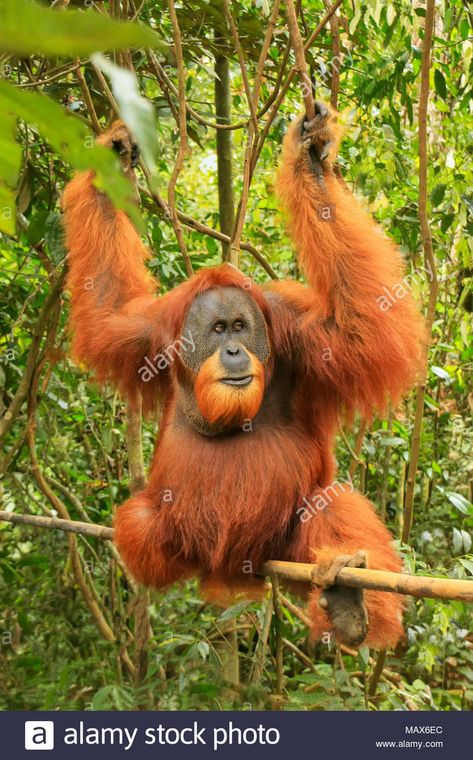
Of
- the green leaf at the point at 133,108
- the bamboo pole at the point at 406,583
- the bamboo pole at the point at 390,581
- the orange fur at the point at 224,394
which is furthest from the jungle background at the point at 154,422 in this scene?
the green leaf at the point at 133,108

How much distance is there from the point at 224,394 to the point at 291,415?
48 centimetres

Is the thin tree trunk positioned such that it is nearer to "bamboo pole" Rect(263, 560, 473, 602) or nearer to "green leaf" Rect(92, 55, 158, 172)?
"bamboo pole" Rect(263, 560, 473, 602)

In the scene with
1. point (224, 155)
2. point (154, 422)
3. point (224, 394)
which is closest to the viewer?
point (224, 394)

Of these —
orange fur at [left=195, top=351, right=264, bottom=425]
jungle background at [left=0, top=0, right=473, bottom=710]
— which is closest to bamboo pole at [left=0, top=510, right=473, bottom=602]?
orange fur at [left=195, top=351, right=264, bottom=425]

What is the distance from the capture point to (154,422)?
15.3 feet

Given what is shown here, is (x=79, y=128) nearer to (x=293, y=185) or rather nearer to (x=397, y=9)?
(x=293, y=185)

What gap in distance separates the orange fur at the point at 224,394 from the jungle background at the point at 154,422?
613mm

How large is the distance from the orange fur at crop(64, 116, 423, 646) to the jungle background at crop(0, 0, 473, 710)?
291 millimetres

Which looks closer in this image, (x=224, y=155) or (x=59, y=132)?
(x=59, y=132)

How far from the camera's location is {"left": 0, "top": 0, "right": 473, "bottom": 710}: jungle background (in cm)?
385

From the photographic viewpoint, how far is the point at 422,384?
346cm

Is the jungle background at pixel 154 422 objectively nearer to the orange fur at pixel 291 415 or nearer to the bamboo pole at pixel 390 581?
the orange fur at pixel 291 415

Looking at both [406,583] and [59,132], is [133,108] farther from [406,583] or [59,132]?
[406,583]

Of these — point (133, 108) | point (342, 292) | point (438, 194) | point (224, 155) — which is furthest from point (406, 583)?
point (224, 155)
